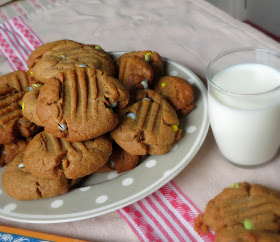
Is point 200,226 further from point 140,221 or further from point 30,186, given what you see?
point 30,186

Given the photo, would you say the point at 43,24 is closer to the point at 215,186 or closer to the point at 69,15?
the point at 69,15

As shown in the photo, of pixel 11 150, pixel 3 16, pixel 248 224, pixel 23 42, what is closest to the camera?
pixel 248 224

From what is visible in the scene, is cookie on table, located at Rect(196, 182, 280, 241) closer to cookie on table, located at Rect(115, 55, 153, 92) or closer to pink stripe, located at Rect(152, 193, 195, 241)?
pink stripe, located at Rect(152, 193, 195, 241)

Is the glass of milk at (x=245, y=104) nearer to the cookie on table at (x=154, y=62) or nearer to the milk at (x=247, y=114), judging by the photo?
the milk at (x=247, y=114)

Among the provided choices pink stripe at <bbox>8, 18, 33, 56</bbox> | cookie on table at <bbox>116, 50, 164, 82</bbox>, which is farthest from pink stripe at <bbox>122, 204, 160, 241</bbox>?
pink stripe at <bbox>8, 18, 33, 56</bbox>

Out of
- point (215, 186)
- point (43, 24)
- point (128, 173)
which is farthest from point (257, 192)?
point (43, 24)

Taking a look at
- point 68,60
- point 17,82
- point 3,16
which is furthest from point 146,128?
point 3,16

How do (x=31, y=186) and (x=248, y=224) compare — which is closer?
(x=248, y=224)
